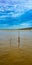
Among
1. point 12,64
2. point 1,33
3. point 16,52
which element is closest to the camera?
point 12,64

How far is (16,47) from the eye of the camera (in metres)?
1.50

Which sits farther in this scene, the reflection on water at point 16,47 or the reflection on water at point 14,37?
the reflection on water at point 14,37

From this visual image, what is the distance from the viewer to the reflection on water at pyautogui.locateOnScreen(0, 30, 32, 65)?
1325mm

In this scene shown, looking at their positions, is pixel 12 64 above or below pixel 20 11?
below

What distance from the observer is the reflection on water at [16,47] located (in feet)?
4.35

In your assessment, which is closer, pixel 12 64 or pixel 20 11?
pixel 12 64

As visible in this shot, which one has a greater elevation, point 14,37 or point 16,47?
point 14,37

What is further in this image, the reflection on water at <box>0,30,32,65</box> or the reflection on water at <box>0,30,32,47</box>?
the reflection on water at <box>0,30,32,47</box>

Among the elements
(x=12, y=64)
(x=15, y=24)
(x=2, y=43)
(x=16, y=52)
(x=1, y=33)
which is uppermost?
(x=15, y=24)

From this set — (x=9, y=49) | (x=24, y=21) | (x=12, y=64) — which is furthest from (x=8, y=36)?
(x=12, y=64)

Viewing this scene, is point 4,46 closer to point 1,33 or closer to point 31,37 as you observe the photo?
point 1,33

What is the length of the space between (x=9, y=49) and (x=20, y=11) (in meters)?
0.54

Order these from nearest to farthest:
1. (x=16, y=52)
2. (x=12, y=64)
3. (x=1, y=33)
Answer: (x=12, y=64) < (x=16, y=52) < (x=1, y=33)

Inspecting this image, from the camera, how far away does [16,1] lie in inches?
59.2
